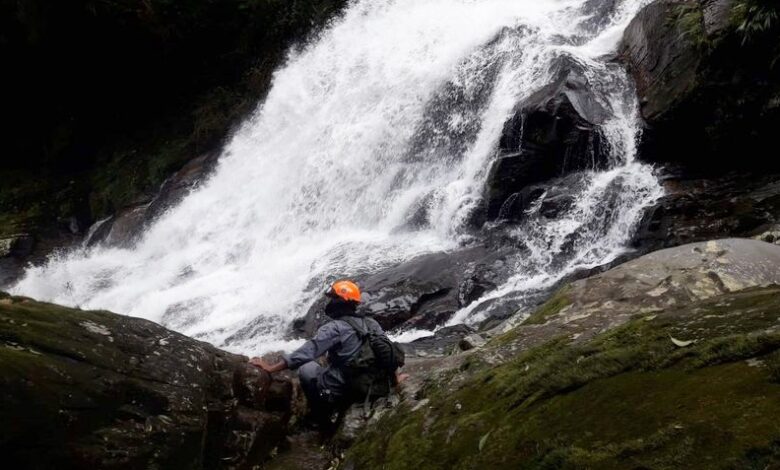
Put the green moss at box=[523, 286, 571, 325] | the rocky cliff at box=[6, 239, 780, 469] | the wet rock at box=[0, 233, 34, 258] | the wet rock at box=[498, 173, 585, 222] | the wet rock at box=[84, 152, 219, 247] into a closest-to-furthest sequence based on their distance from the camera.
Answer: the rocky cliff at box=[6, 239, 780, 469] → the green moss at box=[523, 286, 571, 325] → the wet rock at box=[498, 173, 585, 222] → the wet rock at box=[84, 152, 219, 247] → the wet rock at box=[0, 233, 34, 258]

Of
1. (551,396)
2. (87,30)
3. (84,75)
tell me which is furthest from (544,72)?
(84,75)

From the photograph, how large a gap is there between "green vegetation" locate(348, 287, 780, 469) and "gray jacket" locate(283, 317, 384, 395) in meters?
0.98

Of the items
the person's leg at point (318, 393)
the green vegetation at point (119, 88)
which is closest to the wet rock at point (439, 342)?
the person's leg at point (318, 393)

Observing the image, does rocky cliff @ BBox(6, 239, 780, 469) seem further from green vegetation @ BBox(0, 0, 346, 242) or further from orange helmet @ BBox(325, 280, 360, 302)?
green vegetation @ BBox(0, 0, 346, 242)

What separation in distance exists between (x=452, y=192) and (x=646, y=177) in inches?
138

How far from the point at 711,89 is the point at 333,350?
305 inches

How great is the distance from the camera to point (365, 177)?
13.4 metres

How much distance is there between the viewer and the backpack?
14.0ft

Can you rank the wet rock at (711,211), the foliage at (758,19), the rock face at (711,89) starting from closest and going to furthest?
the wet rock at (711,211) < the foliage at (758,19) < the rock face at (711,89)

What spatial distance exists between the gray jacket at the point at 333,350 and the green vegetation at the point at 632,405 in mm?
978

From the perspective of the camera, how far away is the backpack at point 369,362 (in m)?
4.27

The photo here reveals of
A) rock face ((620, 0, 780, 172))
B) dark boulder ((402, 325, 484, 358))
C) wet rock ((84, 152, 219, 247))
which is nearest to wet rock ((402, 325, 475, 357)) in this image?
dark boulder ((402, 325, 484, 358))

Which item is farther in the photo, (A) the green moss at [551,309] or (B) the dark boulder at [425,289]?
(B) the dark boulder at [425,289]

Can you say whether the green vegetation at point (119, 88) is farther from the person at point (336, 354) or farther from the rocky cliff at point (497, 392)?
the rocky cliff at point (497, 392)
